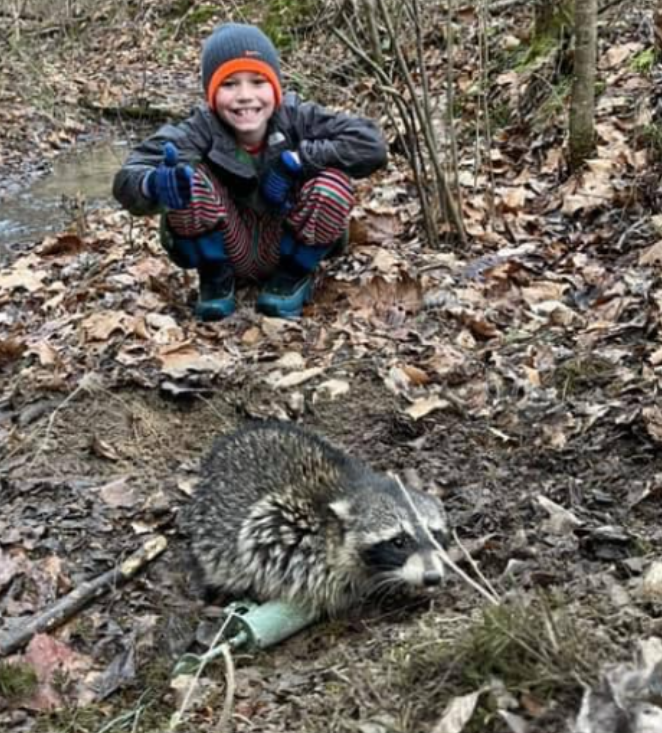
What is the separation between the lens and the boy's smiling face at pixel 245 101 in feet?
19.2

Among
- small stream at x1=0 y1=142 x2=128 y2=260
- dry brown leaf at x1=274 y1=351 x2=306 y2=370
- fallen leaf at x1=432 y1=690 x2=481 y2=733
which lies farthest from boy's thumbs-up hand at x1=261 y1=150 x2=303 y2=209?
fallen leaf at x1=432 y1=690 x2=481 y2=733

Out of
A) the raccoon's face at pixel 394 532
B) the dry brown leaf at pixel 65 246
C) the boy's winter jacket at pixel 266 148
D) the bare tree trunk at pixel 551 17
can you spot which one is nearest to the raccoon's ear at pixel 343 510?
the raccoon's face at pixel 394 532

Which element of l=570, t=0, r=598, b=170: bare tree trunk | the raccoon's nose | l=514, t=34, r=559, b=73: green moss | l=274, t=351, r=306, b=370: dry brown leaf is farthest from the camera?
l=514, t=34, r=559, b=73: green moss

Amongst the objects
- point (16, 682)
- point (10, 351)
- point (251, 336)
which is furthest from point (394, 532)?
point (10, 351)

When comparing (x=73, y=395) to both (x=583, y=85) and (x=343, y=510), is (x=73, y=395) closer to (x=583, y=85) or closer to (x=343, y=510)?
(x=343, y=510)

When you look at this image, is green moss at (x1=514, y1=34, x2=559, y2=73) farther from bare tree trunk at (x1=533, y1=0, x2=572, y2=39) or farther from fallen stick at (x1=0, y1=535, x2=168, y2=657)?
fallen stick at (x1=0, y1=535, x2=168, y2=657)

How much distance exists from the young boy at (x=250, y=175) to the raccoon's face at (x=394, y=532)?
2414mm

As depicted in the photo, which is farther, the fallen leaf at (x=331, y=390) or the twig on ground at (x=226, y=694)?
the fallen leaf at (x=331, y=390)

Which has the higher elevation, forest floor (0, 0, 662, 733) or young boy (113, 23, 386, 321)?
young boy (113, 23, 386, 321)

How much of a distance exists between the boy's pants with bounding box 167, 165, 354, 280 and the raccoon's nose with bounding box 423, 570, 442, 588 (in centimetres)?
286

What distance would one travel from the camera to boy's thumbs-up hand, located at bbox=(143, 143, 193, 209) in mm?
5629

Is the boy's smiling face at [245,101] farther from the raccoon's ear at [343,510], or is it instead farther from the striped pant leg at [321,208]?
the raccoon's ear at [343,510]

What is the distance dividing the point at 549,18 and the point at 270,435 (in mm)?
6254

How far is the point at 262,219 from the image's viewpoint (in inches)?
245
